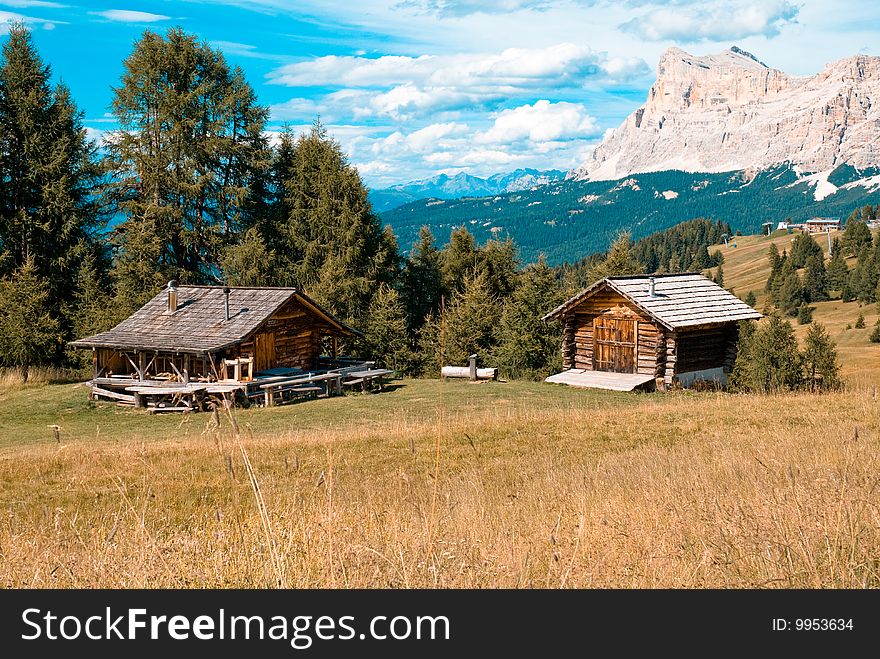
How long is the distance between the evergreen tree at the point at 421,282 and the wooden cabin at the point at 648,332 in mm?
16804

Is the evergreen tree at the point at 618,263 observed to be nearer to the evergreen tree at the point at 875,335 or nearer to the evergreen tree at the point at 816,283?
the evergreen tree at the point at 875,335

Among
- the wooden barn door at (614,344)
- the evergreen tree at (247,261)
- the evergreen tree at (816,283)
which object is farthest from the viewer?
the evergreen tree at (816,283)

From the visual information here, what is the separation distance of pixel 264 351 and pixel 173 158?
671 inches

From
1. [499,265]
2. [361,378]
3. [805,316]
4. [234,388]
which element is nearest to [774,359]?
[499,265]

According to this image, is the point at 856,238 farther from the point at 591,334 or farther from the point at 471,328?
the point at 591,334

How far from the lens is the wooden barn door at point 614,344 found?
101 ft

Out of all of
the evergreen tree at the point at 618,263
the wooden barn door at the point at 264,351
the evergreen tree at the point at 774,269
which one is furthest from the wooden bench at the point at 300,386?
the evergreen tree at the point at 774,269

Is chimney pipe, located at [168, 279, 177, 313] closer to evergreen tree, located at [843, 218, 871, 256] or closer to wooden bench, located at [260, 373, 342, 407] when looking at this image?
wooden bench, located at [260, 373, 342, 407]

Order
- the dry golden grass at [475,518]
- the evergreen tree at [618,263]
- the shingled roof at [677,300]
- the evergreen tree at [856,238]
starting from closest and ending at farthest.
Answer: the dry golden grass at [475,518] → the shingled roof at [677,300] → the evergreen tree at [618,263] → the evergreen tree at [856,238]

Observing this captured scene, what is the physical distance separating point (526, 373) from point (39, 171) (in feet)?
91.6

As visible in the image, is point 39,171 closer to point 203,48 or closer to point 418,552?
point 203,48

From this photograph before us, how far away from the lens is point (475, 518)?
6418 mm

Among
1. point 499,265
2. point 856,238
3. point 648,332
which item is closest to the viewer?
point 648,332

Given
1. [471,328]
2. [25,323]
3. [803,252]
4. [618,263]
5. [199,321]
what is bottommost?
[471,328]
